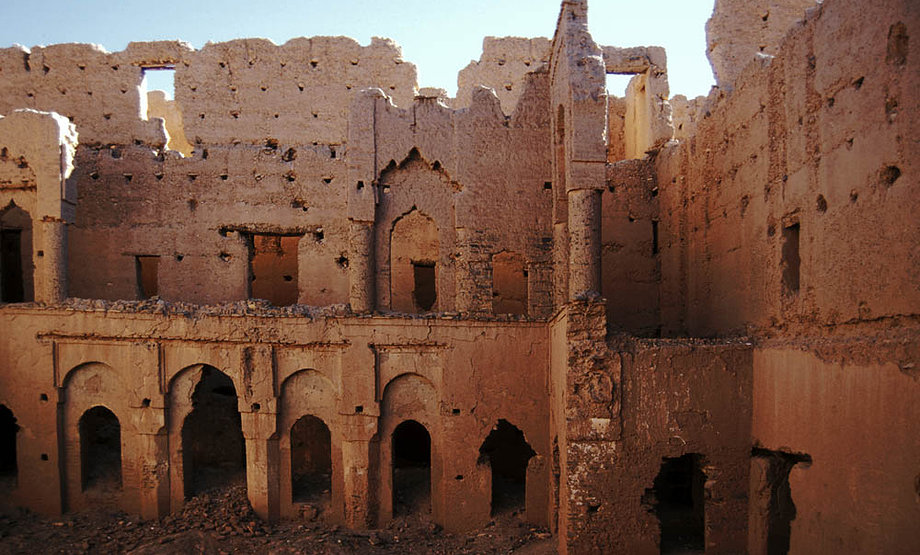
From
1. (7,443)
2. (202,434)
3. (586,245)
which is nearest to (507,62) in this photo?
(586,245)

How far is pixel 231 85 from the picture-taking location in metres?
16.5

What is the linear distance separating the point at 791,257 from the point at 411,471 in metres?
9.51

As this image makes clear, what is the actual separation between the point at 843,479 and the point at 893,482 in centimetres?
68

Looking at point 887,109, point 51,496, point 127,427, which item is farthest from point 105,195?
point 887,109

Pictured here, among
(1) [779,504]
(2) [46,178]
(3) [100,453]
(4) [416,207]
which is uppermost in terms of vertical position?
(2) [46,178]

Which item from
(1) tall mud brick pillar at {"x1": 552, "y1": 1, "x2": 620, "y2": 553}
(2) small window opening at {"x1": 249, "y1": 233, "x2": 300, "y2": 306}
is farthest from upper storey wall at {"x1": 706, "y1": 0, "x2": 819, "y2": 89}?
(2) small window opening at {"x1": 249, "y1": 233, "x2": 300, "y2": 306}

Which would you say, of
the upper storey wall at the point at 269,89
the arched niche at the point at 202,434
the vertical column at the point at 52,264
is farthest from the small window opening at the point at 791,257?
the vertical column at the point at 52,264

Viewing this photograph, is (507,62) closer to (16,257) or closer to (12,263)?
(16,257)

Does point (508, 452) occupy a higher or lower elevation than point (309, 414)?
lower

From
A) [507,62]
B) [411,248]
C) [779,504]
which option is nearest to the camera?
[779,504]

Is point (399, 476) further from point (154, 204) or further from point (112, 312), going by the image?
point (154, 204)

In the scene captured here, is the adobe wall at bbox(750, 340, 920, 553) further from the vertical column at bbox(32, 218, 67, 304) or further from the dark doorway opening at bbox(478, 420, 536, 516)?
the vertical column at bbox(32, 218, 67, 304)

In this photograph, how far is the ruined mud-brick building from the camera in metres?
6.88

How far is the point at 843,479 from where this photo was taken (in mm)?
6449
